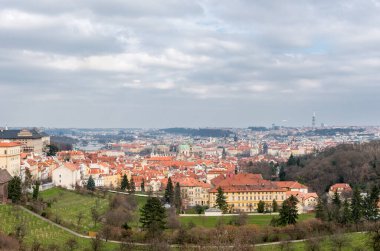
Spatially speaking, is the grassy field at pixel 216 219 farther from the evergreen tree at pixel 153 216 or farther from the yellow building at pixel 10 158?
the yellow building at pixel 10 158

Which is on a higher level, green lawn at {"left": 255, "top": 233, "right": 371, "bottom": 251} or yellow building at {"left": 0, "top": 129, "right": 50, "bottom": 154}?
yellow building at {"left": 0, "top": 129, "right": 50, "bottom": 154}

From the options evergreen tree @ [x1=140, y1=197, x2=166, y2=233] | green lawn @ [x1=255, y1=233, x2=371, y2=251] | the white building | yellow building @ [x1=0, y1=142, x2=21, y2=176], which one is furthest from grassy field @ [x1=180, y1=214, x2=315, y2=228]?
yellow building @ [x1=0, y1=142, x2=21, y2=176]

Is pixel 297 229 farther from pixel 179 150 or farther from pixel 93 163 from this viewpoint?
pixel 179 150

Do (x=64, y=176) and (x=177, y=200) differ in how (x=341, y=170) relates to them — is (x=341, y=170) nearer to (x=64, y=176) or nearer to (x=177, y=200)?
(x=177, y=200)

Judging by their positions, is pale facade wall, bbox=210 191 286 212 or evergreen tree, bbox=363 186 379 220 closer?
evergreen tree, bbox=363 186 379 220

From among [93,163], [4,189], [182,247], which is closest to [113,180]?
[93,163]

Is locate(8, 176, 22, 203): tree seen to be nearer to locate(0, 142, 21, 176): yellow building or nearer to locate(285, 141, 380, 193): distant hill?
locate(0, 142, 21, 176): yellow building

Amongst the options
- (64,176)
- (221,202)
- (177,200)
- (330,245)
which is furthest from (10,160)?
(330,245)
